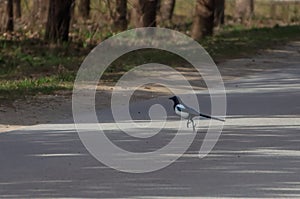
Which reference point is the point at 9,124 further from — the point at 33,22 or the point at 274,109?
the point at 33,22

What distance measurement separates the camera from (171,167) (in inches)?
374

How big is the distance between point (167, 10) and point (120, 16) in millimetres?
9171

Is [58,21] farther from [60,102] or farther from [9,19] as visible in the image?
[60,102]

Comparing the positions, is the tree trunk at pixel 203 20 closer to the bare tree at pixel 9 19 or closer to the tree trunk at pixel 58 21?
the tree trunk at pixel 58 21

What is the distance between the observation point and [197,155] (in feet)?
33.5

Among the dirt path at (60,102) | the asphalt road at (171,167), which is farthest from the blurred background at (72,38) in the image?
the asphalt road at (171,167)

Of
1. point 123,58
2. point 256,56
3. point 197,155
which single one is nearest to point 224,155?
point 197,155

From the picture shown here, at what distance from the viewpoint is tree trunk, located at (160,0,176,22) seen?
124ft

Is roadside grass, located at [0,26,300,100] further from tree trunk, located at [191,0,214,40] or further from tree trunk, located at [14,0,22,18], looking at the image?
tree trunk, located at [14,0,22,18]

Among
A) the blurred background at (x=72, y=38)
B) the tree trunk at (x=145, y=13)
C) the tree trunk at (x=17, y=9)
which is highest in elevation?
the tree trunk at (x=145, y=13)

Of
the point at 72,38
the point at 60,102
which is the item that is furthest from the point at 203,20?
the point at 60,102

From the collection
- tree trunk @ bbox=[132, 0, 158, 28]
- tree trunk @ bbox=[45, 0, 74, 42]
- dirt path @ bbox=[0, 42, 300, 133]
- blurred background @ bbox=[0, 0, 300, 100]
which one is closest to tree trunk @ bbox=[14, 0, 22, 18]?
blurred background @ bbox=[0, 0, 300, 100]

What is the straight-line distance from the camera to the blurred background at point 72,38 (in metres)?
17.9

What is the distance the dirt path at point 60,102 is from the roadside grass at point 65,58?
1.87 ft
